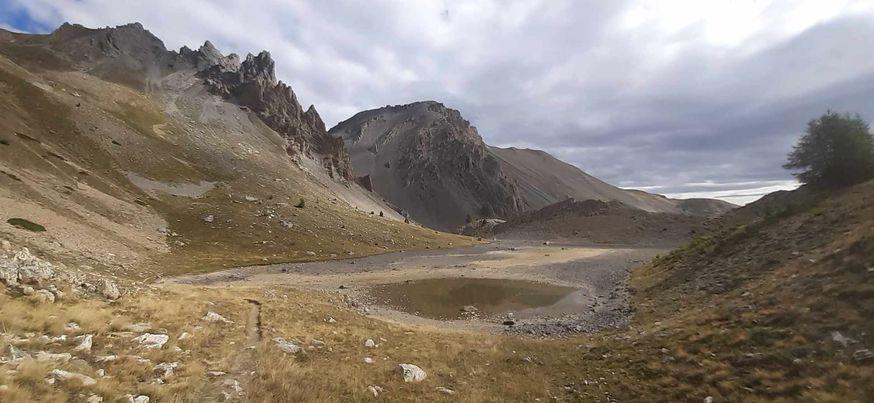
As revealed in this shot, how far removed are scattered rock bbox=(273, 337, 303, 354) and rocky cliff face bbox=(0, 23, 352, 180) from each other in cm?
11056

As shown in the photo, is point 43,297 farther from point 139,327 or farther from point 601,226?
point 601,226

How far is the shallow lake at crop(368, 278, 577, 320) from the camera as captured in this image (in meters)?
32.4

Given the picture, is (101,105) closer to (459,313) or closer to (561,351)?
(459,313)

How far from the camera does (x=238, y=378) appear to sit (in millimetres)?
12117

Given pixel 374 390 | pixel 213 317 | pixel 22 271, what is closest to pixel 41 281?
pixel 22 271

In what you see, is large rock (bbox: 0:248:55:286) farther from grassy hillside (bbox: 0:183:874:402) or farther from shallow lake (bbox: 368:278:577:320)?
shallow lake (bbox: 368:278:577:320)

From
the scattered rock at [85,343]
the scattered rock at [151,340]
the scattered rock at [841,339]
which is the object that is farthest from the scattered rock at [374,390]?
the scattered rock at [841,339]

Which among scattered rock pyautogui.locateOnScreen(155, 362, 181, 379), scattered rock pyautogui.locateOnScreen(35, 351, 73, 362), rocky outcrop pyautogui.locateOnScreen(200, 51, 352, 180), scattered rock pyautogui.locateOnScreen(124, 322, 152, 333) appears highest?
rocky outcrop pyautogui.locateOnScreen(200, 51, 352, 180)

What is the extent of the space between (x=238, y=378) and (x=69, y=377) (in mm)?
4097

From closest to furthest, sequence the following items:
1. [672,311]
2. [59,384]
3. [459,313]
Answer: [59,384] → [672,311] → [459,313]

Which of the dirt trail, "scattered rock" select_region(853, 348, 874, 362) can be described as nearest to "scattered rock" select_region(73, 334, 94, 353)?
the dirt trail

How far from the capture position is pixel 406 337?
20.9 m

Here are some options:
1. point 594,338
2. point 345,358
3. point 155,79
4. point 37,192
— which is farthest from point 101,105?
point 594,338

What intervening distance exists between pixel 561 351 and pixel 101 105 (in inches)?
3913
